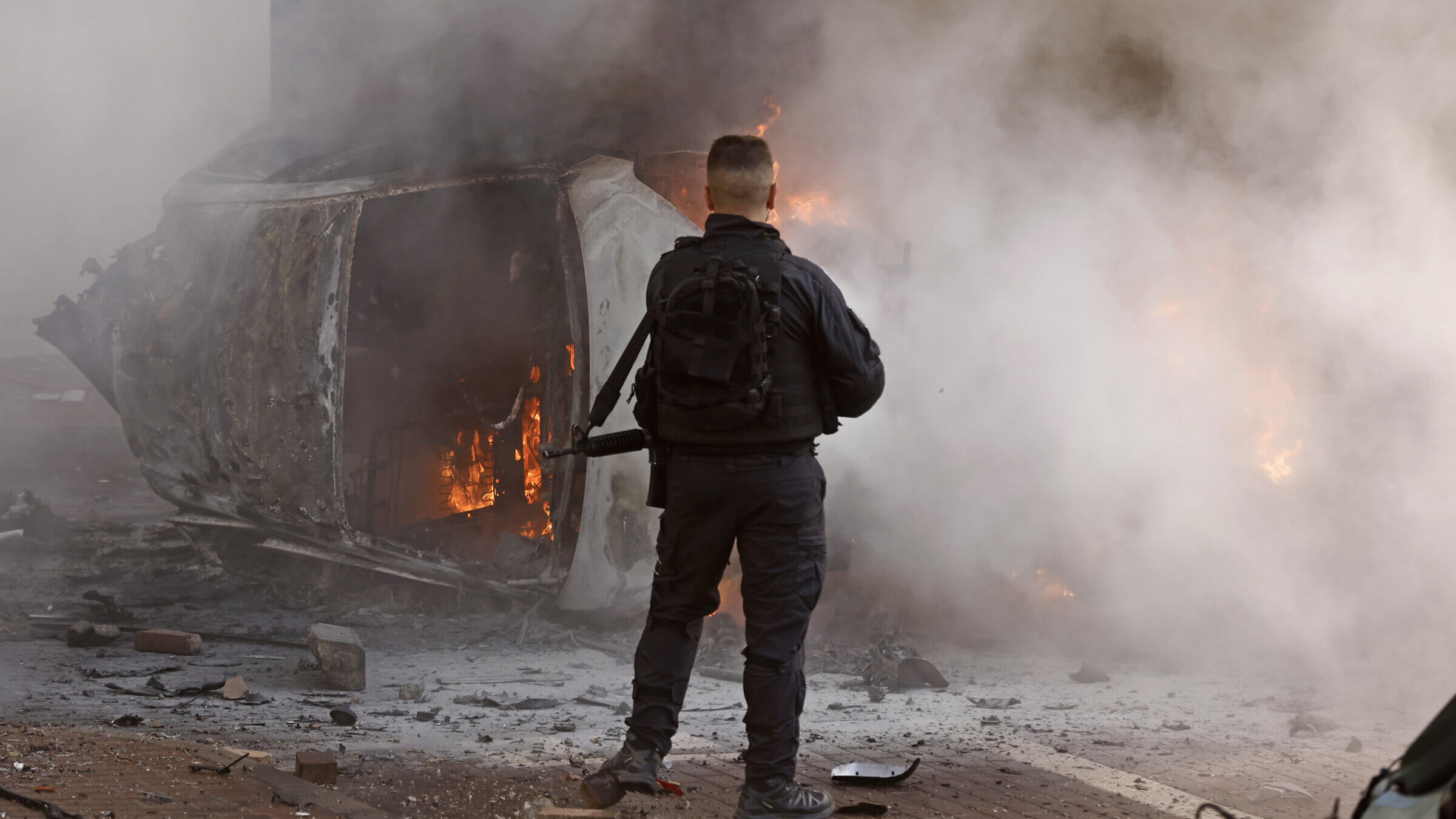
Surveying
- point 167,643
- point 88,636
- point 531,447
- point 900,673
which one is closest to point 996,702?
point 900,673

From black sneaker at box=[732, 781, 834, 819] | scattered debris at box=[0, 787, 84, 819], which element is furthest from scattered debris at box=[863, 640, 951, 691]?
scattered debris at box=[0, 787, 84, 819]

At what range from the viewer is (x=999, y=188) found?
20.3ft

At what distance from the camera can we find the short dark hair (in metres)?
2.90

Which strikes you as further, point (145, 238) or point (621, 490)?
point (145, 238)

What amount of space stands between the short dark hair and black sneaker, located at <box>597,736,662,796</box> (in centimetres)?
148

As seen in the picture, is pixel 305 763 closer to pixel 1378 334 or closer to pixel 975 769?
pixel 975 769

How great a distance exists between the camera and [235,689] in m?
4.27

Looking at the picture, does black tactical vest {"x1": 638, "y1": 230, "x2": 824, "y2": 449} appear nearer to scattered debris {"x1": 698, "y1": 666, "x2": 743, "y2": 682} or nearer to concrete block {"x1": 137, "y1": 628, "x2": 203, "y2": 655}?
scattered debris {"x1": 698, "y1": 666, "x2": 743, "y2": 682}

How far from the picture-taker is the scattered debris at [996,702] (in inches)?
181

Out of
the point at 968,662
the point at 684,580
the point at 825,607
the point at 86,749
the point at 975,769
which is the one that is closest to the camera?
the point at 684,580

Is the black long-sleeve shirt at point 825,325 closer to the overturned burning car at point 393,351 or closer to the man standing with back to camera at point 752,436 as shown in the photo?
the man standing with back to camera at point 752,436

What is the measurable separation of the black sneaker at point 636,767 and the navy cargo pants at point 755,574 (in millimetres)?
27

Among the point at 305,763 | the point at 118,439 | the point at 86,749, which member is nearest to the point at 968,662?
the point at 305,763

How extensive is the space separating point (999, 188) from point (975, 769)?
3.67 m
